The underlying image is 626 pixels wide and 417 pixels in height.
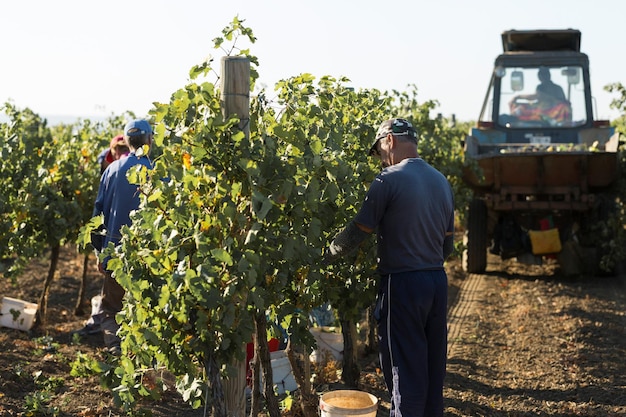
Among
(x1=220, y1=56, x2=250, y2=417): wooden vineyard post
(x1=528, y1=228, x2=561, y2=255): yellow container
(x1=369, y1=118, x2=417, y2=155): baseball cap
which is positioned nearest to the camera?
(x1=220, y1=56, x2=250, y2=417): wooden vineyard post

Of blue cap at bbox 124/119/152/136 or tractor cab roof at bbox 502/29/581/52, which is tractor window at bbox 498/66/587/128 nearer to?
tractor cab roof at bbox 502/29/581/52

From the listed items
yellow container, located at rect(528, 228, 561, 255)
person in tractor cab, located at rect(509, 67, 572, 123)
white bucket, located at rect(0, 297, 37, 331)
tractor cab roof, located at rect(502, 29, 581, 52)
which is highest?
tractor cab roof, located at rect(502, 29, 581, 52)

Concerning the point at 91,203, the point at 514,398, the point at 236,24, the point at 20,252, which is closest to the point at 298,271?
Result: the point at 236,24

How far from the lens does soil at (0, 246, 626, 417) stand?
5559 mm

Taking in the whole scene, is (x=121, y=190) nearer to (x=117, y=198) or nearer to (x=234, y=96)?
(x=117, y=198)

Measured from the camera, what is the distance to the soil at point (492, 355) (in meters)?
5.56

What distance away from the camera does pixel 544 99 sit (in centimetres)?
1135

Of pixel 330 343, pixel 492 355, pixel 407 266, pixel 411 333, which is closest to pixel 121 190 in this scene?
pixel 330 343

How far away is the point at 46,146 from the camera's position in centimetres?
835

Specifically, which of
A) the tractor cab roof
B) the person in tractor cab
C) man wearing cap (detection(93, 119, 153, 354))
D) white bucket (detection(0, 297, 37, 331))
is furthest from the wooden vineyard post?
the tractor cab roof

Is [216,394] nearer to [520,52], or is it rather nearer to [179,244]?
[179,244]

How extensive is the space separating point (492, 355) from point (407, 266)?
3.06m

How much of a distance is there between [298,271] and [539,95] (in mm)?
7958

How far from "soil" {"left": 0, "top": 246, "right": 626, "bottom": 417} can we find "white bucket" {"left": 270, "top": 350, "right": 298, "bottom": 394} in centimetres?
24
